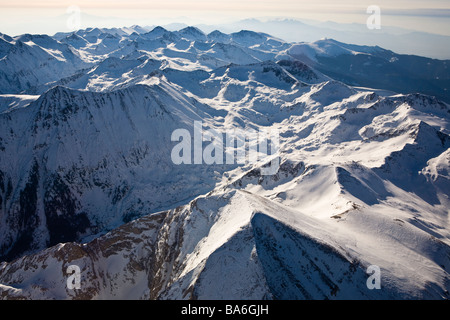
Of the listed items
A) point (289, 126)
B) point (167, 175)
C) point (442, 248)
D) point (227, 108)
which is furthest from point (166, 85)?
point (442, 248)

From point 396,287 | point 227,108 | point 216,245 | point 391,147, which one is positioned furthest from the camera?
point 227,108

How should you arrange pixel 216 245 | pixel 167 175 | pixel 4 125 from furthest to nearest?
pixel 167 175 → pixel 4 125 → pixel 216 245

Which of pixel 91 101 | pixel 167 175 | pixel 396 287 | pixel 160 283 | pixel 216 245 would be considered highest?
pixel 91 101

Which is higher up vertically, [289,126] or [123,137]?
[123,137]

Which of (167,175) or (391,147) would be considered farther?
(167,175)

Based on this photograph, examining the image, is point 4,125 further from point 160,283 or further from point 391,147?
point 391,147

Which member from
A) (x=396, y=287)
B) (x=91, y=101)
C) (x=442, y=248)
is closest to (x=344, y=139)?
(x=442, y=248)
